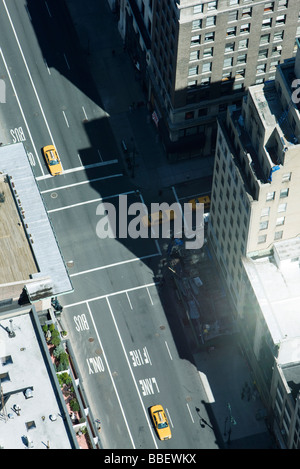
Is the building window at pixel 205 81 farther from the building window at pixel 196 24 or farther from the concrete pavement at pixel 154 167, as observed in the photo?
the concrete pavement at pixel 154 167

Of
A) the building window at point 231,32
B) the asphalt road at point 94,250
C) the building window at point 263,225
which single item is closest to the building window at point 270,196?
the building window at point 263,225

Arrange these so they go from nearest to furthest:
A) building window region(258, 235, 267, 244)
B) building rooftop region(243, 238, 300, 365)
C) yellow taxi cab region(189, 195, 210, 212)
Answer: building rooftop region(243, 238, 300, 365), building window region(258, 235, 267, 244), yellow taxi cab region(189, 195, 210, 212)

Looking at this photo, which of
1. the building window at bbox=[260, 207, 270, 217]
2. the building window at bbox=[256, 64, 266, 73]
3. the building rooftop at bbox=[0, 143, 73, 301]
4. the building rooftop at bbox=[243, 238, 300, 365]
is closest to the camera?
the building window at bbox=[260, 207, 270, 217]

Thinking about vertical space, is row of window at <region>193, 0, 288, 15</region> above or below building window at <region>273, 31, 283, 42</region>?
above

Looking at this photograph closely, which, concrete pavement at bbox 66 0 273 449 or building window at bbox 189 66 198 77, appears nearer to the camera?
concrete pavement at bbox 66 0 273 449

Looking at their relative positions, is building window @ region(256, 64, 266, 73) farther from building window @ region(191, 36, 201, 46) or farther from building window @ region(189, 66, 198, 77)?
building window @ region(191, 36, 201, 46)

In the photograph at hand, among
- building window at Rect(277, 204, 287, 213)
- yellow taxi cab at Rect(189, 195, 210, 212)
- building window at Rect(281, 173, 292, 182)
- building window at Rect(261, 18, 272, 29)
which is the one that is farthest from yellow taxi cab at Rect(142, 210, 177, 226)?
building window at Rect(281, 173, 292, 182)
